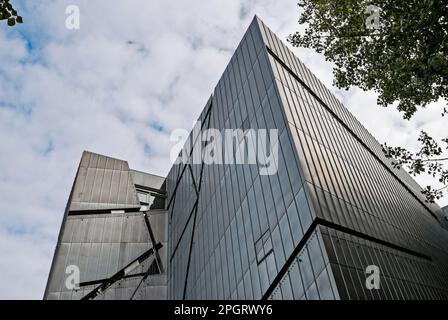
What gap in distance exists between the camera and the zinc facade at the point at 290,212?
42.0ft

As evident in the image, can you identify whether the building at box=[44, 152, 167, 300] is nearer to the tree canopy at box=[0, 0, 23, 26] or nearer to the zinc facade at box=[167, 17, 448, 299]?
the zinc facade at box=[167, 17, 448, 299]

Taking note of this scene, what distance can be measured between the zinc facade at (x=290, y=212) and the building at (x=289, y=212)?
0.06 meters

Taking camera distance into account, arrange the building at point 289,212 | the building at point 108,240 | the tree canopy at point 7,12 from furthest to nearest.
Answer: the building at point 108,240 < the building at point 289,212 < the tree canopy at point 7,12

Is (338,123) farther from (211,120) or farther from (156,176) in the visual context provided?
(156,176)

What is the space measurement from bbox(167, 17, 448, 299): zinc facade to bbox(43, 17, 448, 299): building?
0.21ft

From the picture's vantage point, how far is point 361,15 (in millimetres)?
12492

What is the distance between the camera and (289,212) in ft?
46.4

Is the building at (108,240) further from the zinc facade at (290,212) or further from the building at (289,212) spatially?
the zinc facade at (290,212)

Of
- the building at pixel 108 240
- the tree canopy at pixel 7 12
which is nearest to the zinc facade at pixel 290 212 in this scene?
the building at pixel 108 240

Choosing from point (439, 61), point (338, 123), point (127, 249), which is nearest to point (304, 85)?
point (338, 123)

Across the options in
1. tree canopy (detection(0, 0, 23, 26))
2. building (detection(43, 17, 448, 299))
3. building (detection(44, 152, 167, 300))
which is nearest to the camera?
tree canopy (detection(0, 0, 23, 26))

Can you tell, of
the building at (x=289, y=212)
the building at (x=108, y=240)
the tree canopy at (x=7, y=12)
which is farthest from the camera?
the building at (x=108, y=240)

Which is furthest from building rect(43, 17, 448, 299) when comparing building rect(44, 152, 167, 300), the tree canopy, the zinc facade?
the tree canopy

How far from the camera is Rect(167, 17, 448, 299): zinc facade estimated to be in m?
12.8
